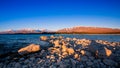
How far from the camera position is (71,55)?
816cm

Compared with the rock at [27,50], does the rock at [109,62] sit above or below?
below

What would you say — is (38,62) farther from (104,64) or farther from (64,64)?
(104,64)

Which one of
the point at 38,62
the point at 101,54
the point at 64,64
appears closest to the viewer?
the point at 64,64

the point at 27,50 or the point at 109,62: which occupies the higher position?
the point at 27,50

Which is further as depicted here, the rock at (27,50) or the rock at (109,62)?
the rock at (27,50)

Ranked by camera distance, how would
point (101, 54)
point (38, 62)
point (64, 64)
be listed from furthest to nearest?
point (101, 54), point (38, 62), point (64, 64)

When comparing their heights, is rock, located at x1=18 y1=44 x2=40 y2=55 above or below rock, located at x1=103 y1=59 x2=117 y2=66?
above

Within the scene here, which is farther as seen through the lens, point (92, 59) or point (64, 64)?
point (92, 59)

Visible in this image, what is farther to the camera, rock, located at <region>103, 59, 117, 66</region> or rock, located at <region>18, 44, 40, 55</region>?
rock, located at <region>18, 44, 40, 55</region>

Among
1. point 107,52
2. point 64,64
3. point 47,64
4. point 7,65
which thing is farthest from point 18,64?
point 107,52

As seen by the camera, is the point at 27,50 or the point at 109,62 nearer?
the point at 109,62

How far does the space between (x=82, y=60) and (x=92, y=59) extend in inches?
27.0

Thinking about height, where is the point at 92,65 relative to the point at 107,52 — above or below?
below

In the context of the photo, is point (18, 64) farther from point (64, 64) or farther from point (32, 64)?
point (64, 64)
